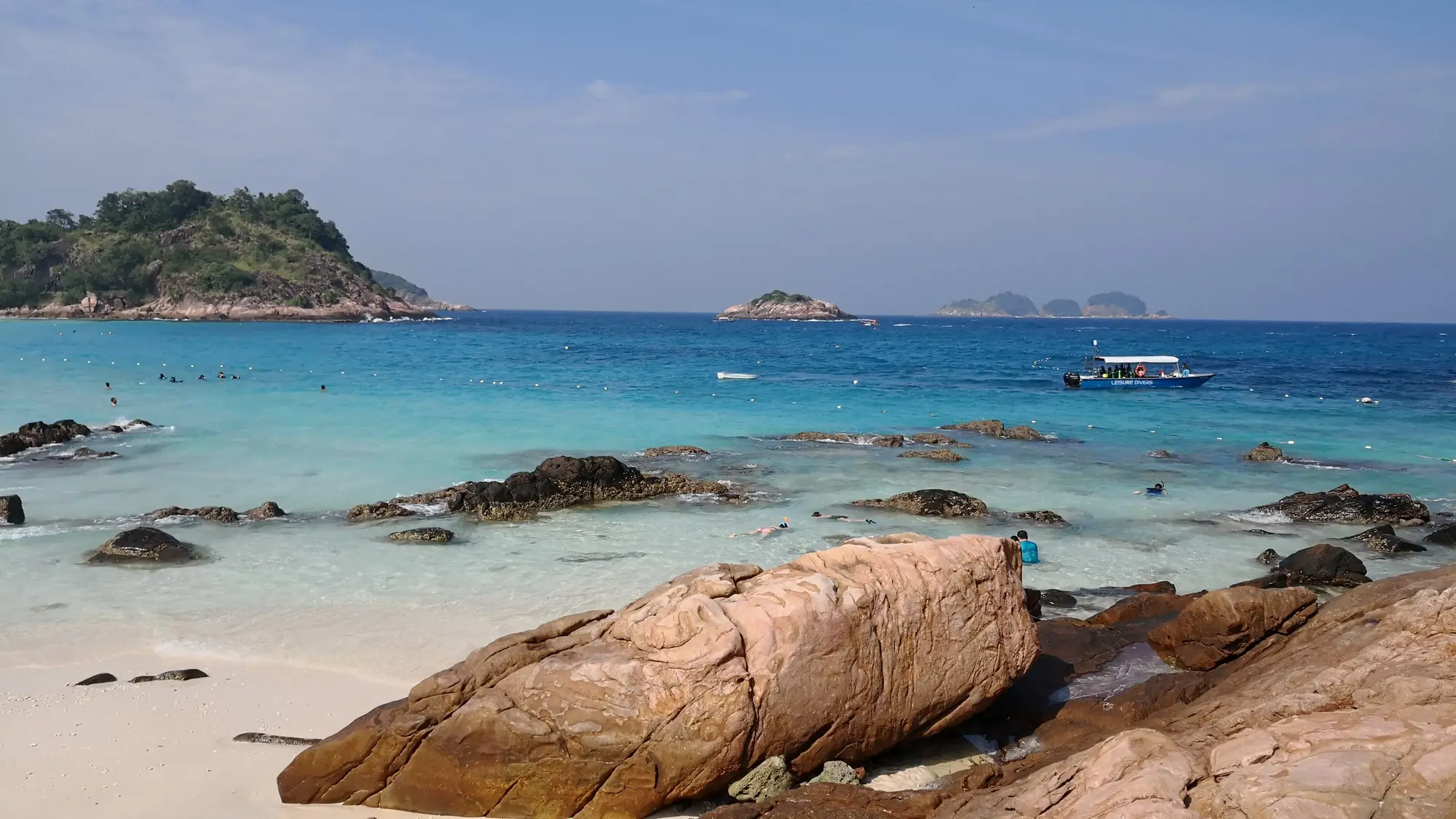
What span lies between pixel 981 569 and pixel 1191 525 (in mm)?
13293

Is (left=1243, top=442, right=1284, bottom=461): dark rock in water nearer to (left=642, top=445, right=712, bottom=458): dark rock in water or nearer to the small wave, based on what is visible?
(left=642, top=445, right=712, bottom=458): dark rock in water

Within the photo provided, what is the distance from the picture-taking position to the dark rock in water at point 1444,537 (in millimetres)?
18078

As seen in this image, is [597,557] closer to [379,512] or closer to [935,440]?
[379,512]

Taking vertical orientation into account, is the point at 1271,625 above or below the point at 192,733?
above

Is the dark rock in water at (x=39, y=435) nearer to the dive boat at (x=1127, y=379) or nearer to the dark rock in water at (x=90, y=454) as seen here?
the dark rock in water at (x=90, y=454)

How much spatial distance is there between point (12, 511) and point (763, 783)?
61.1 ft

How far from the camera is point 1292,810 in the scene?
522 centimetres

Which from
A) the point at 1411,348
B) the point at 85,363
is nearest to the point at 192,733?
the point at 85,363

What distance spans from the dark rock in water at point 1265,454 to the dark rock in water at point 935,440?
8483 millimetres

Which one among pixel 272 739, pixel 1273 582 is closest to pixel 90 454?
pixel 272 739

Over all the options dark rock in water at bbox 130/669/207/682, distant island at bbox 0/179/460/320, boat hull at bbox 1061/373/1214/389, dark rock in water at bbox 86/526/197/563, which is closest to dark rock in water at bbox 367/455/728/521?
dark rock in water at bbox 86/526/197/563

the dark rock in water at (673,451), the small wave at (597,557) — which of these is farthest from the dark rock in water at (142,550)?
the dark rock in water at (673,451)

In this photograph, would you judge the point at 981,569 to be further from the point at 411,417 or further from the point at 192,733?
the point at 411,417

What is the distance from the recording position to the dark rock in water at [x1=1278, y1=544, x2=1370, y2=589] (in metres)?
14.5
